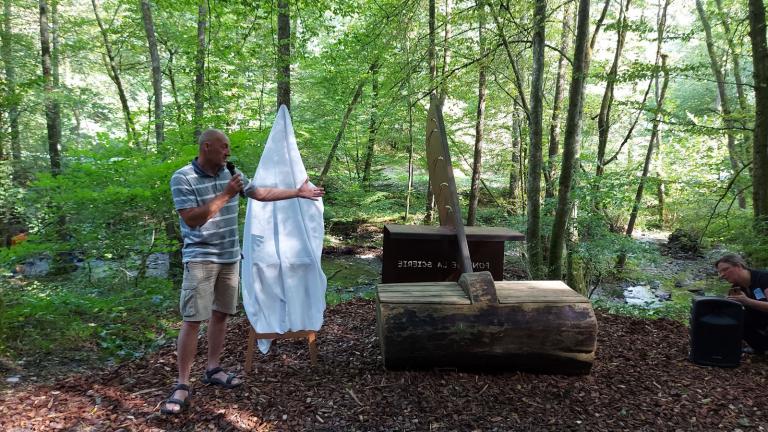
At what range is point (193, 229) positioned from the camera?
2648 mm

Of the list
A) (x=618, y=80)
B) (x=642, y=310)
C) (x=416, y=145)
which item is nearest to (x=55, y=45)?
(x=416, y=145)

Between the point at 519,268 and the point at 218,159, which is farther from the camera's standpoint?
the point at 519,268

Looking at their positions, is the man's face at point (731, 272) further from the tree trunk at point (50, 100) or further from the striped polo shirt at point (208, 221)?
the tree trunk at point (50, 100)

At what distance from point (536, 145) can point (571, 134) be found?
502 mm

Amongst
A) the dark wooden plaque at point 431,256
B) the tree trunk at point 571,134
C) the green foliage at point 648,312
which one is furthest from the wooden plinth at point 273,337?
the green foliage at point 648,312

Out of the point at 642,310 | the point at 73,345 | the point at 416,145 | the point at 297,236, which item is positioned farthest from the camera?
the point at 416,145

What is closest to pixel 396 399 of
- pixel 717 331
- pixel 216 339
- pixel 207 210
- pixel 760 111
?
pixel 216 339

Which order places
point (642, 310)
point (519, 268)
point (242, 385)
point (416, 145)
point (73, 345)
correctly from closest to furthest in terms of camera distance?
point (242, 385)
point (73, 345)
point (642, 310)
point (519, 268)
point (416, 145)

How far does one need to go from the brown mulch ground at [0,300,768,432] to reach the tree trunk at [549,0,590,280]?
1.79 metres

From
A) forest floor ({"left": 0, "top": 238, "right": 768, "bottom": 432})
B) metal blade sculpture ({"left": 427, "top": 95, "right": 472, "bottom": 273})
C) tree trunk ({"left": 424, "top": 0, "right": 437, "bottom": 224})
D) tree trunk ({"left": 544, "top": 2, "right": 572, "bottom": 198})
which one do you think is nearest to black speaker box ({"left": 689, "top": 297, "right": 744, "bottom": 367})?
forest floor ({"left": 0, "top": 238, "right": 768, "bottom": 432})

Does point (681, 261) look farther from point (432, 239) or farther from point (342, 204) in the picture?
point (432, 239)

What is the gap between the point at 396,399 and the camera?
2.78 m

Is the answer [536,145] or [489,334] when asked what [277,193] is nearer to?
[489,334]

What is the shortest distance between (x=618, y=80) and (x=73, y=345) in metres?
6.49
